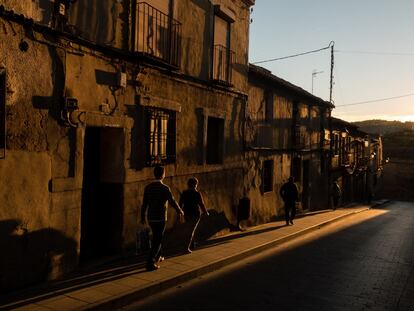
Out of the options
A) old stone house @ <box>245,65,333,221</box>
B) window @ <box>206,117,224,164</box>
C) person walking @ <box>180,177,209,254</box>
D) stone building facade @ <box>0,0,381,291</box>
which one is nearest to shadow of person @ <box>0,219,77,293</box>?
stone building facade @ <box>0,0,381,291</box>

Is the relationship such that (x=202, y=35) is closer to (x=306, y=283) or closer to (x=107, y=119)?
(x=107, y=119)

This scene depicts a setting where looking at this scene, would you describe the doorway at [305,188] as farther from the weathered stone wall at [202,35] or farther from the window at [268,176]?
the weathered stone wall at [202,35]

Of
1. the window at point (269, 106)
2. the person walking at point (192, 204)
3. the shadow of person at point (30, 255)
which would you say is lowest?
the shadow of person at point (30, 255)

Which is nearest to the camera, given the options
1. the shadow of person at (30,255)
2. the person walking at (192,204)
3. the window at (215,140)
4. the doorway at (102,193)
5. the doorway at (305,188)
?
the shadow of person at (30,255)

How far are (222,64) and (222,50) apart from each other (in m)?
0.39

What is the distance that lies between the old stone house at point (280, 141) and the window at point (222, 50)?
76.1 inches

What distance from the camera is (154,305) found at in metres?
6.48

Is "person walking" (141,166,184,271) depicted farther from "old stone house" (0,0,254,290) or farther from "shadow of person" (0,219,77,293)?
"shadow of person" (0,219,77,293)

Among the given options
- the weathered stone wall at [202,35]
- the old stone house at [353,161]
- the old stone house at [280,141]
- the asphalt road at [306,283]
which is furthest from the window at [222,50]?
the old stone house at [353,161]

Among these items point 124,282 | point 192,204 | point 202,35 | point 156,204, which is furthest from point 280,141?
point 124,282

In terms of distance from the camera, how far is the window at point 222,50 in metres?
12.5

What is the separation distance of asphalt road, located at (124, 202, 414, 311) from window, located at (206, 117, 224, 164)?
305 centimetres

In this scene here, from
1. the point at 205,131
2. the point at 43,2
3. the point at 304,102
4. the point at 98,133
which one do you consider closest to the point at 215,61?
the point at 205,131

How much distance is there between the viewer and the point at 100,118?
26.2ft
